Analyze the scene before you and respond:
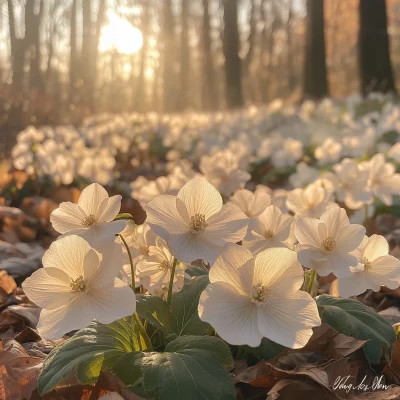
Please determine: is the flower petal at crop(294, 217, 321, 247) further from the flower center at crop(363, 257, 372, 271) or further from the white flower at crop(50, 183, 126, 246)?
the white flower at crop(50, 183, 126, 246)

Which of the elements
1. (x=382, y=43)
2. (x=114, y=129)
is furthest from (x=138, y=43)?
(x=114, y=129)

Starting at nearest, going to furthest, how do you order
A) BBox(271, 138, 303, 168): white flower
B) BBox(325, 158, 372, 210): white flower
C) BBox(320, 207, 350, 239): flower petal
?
BBox(320, 207, 350, 239): flower petal
BBox(325, 158, 372, 210): white flower
BBox(271, 138, 303, 168): white flower

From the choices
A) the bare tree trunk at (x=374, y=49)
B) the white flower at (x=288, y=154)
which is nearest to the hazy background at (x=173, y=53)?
the bare tree trunk at (x=374, y=49)

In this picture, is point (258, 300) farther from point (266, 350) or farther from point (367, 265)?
point (367, 265)

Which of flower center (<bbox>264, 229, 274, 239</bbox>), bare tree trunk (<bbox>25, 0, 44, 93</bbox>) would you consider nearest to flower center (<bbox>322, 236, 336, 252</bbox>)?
flower center (<bbox>264, 229, 274, 239</bbox>)

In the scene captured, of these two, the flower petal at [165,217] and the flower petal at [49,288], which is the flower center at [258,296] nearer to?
the flower petal at [165,217]
